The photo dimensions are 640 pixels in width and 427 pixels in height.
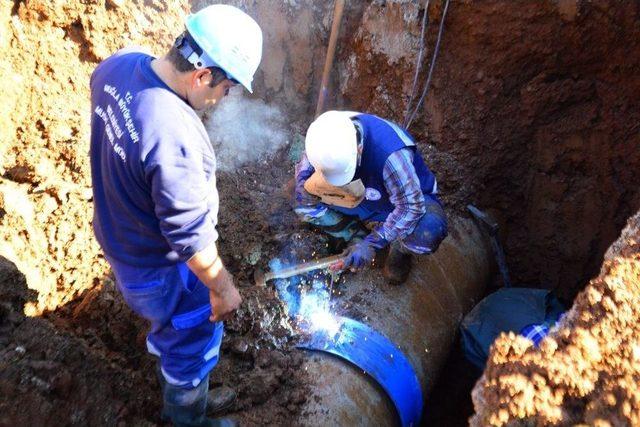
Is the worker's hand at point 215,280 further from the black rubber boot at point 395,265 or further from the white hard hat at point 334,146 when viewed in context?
the black rubber boot at point 395,265

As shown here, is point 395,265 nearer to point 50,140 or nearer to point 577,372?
point 577,372

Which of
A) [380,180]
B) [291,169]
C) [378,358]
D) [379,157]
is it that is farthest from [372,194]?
[291,169]

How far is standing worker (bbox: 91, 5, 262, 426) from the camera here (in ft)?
5.65

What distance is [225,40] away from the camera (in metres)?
1.83

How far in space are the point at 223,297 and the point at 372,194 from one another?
66.7 inches

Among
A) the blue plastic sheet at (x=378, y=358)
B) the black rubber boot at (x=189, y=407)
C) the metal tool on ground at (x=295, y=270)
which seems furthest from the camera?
the metal tool on ground at (x=295, y=270)

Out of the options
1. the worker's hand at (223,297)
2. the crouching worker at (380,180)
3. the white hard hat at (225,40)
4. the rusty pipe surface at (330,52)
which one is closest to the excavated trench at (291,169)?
the rusty pipe surface at (330,52)

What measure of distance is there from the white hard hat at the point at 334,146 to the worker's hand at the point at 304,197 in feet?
2.05

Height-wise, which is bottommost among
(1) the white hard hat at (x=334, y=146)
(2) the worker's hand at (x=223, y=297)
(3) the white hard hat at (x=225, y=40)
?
(2) the worker's hand at (x=223, y=297)

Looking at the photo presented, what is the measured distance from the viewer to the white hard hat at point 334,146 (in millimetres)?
2930

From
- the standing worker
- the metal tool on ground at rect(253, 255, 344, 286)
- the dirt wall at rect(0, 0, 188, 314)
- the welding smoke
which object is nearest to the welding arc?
the welding smoke

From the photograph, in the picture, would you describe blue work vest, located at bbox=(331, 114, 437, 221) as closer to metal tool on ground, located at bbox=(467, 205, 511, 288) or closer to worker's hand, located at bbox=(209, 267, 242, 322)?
metal tool on ground, located at bbox=(467, 205, 511, 288)

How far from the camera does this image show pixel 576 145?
13.0ft

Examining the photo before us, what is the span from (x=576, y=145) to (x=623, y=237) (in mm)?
2096
